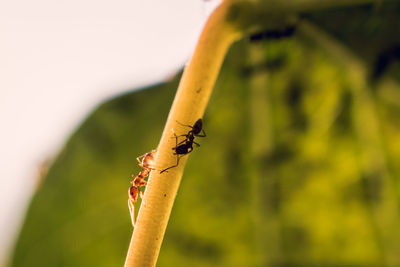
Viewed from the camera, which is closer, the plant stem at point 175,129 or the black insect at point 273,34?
the plant stem at point 175,129

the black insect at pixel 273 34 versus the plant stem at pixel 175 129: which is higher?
the black insect at pixel 273 34

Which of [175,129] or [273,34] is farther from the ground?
[273,34]

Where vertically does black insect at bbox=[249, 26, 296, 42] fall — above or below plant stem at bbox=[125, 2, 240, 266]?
above

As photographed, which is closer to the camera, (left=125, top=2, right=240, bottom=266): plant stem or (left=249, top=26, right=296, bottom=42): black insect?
(left=125, top=2, right=240, bottom=266): plant stem

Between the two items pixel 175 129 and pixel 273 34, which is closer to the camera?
pixel 175 129

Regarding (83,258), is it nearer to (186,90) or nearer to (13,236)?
(13,236)

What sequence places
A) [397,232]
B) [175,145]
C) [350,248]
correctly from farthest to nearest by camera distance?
[350,248] → [397,232] → [175,145]

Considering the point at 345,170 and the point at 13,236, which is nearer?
the point at 345,170

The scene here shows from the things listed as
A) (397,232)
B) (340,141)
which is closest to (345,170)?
(340,141)
